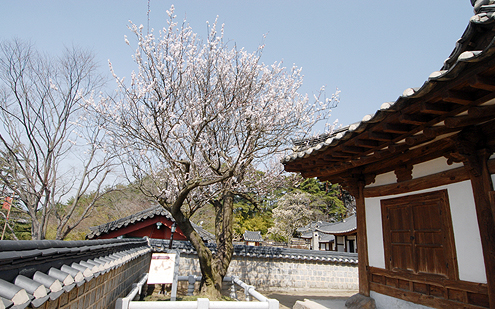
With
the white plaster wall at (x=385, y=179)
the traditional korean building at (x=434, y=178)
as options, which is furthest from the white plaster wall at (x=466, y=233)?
the white plaster wall at (x=385, y=179)

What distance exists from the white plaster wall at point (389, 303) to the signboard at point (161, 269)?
3.82 meters

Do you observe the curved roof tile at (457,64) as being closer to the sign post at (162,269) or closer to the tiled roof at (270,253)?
the sign post at (162,269)

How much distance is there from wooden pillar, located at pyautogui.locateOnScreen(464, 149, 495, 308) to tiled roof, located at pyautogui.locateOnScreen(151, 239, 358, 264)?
1047cm

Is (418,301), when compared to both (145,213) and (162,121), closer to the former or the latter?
(162,121)

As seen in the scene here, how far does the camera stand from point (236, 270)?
12.6 m

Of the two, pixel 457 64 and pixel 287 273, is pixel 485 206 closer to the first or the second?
pixel 457 64

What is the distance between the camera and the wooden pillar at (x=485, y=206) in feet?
10.4

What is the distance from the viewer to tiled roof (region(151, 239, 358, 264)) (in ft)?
40.7

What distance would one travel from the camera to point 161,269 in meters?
5.63

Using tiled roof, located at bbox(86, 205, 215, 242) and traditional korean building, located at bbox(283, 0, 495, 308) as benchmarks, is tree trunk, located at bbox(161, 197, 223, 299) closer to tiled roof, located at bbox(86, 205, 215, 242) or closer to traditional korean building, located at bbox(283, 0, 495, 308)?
traditional korean building, located at bbox(283, 0, 495, 308)

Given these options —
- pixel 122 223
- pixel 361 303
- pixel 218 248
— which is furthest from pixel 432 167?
pixel 122 223

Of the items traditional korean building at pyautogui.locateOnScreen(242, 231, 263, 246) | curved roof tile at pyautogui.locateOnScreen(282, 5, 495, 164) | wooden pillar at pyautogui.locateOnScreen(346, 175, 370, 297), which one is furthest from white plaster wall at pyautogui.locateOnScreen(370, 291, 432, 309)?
traditional korean building at pyautogui.locateOnScreen(242, 231, 263, 246)

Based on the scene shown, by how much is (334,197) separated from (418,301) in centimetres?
2945

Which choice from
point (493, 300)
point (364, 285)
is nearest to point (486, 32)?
point (493, 300)
